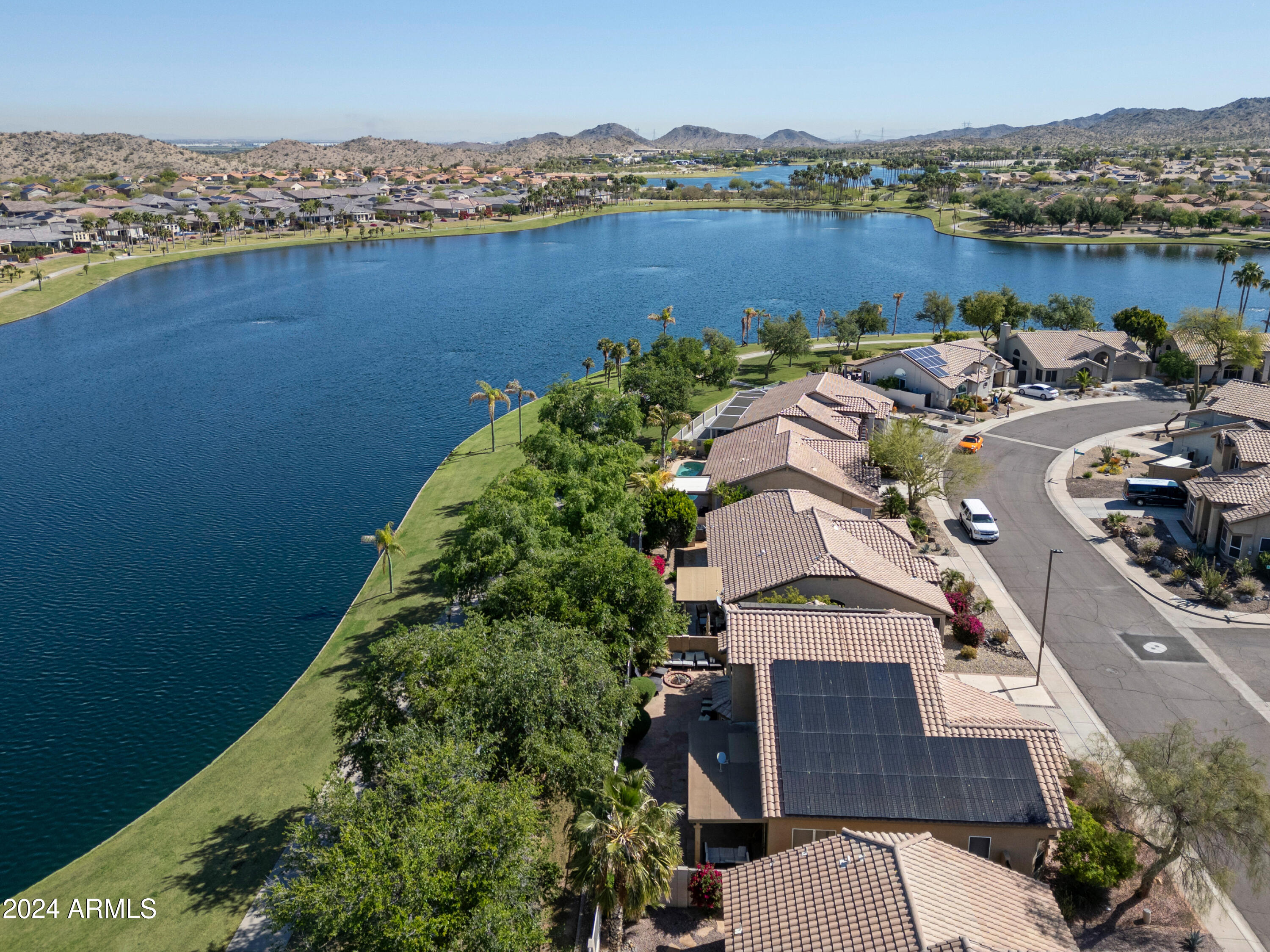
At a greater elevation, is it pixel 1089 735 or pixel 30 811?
pixel 1089 735

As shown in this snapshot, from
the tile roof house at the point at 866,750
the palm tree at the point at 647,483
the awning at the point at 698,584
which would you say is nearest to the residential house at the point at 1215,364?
the palm tree at the point at 647,483

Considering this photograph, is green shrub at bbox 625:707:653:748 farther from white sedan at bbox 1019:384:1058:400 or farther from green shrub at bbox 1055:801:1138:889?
white sedan at bbox 1019:384:1058:400

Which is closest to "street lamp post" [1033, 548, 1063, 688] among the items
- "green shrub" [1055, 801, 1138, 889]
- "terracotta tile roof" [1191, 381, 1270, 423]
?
"green shrub" [1055, 801, 1138, 889]

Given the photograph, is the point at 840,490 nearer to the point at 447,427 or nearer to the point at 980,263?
the point at 447,427

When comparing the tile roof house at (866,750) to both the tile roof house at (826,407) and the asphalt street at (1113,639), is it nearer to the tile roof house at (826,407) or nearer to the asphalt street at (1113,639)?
the asphalt street at (1113,639)

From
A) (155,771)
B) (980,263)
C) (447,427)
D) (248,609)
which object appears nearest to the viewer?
(155,771)

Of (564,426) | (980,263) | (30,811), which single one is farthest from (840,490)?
(980,263)

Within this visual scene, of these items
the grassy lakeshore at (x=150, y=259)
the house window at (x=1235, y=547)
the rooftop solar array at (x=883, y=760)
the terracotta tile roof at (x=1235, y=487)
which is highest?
the grassy lakeshore at (x=150, y=259)

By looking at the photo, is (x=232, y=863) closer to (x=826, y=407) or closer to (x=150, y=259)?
(x=826, y=407)
